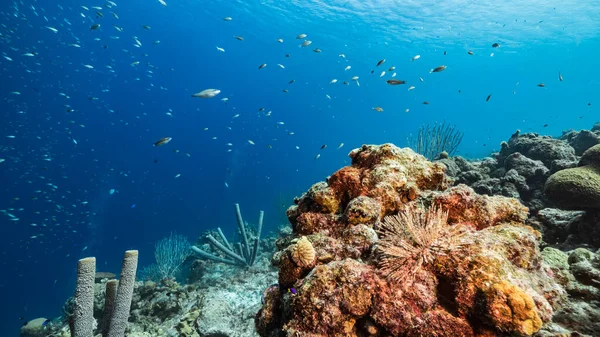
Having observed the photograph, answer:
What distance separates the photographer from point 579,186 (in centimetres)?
484

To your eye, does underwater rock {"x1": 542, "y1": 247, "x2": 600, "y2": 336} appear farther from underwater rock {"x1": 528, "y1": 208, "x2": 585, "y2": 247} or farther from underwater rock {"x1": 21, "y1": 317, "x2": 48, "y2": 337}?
underwater rock {"x1": 21, "y1": 317, "x2": 48, "y2": 337}

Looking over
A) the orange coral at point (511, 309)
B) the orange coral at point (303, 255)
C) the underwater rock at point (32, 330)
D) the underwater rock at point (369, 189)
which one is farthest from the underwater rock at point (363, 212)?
the underwater rock at point (32, 330)

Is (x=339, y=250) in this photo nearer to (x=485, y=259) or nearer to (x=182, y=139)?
(x=485, y=259)

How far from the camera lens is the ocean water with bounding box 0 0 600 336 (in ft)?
111

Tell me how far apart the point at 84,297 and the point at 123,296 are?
0.48 m

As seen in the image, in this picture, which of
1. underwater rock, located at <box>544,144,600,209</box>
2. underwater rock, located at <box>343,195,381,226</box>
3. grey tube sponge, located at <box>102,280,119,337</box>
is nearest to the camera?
underwater rock, located at <box>343,195,381,226</box>

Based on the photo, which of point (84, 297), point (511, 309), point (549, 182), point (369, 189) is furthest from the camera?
point (549, 182)

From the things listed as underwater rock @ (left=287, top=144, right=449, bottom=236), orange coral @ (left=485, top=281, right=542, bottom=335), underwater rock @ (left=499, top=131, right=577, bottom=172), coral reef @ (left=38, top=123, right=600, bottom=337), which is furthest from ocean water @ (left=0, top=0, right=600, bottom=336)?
orange coral @ (left=485, top=281, right=542, bottom=335)

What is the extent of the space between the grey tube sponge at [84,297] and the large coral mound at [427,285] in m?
2.80

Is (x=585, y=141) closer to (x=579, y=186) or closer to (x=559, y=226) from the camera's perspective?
(x=579, y=186)

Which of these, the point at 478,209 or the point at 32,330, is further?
the point at 32,330

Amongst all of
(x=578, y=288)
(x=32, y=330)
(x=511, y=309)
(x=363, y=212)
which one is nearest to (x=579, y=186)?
(x=578, y=288)

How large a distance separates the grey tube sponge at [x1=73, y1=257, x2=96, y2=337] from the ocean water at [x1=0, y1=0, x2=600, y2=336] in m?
9.44

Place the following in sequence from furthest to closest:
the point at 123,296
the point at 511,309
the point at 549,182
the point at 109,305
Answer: the point at 549,182 → the point at 109,305 → the point at 123,296 → the point at 511,309
